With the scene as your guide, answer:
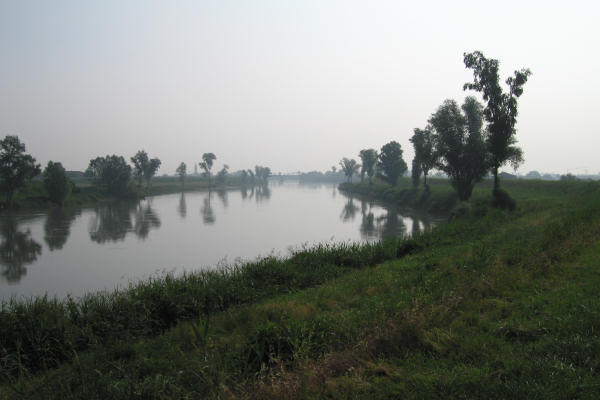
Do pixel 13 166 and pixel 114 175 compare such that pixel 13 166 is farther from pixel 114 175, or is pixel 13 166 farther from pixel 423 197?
pixel 423 197

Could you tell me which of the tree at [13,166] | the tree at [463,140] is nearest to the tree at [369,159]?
the tree at [463,140]

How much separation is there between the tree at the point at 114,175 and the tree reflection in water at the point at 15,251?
108ft

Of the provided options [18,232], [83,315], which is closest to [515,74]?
[83,315]

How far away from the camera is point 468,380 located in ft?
11.2

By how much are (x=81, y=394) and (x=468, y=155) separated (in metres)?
30.4

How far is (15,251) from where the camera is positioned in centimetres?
1908

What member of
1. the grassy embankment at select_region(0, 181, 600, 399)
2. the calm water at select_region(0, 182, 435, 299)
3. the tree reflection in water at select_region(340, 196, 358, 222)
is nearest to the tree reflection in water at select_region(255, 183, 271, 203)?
the tree reflection in water at select_region(340, 196, 358, 222)

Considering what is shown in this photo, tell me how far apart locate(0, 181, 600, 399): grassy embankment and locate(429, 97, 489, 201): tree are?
1956cm

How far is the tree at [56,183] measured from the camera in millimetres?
43406

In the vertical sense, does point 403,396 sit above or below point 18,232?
above

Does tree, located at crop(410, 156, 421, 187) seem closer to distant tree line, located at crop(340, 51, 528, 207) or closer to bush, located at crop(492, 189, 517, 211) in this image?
distant tree line, located at crop(340, 51, 528, 207)

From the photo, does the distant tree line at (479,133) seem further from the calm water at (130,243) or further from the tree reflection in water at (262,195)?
the tree reflection in water at (262,195)

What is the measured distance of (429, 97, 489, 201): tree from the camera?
2844 cm

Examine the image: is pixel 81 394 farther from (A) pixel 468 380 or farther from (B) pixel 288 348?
(A) pixel 468 380
